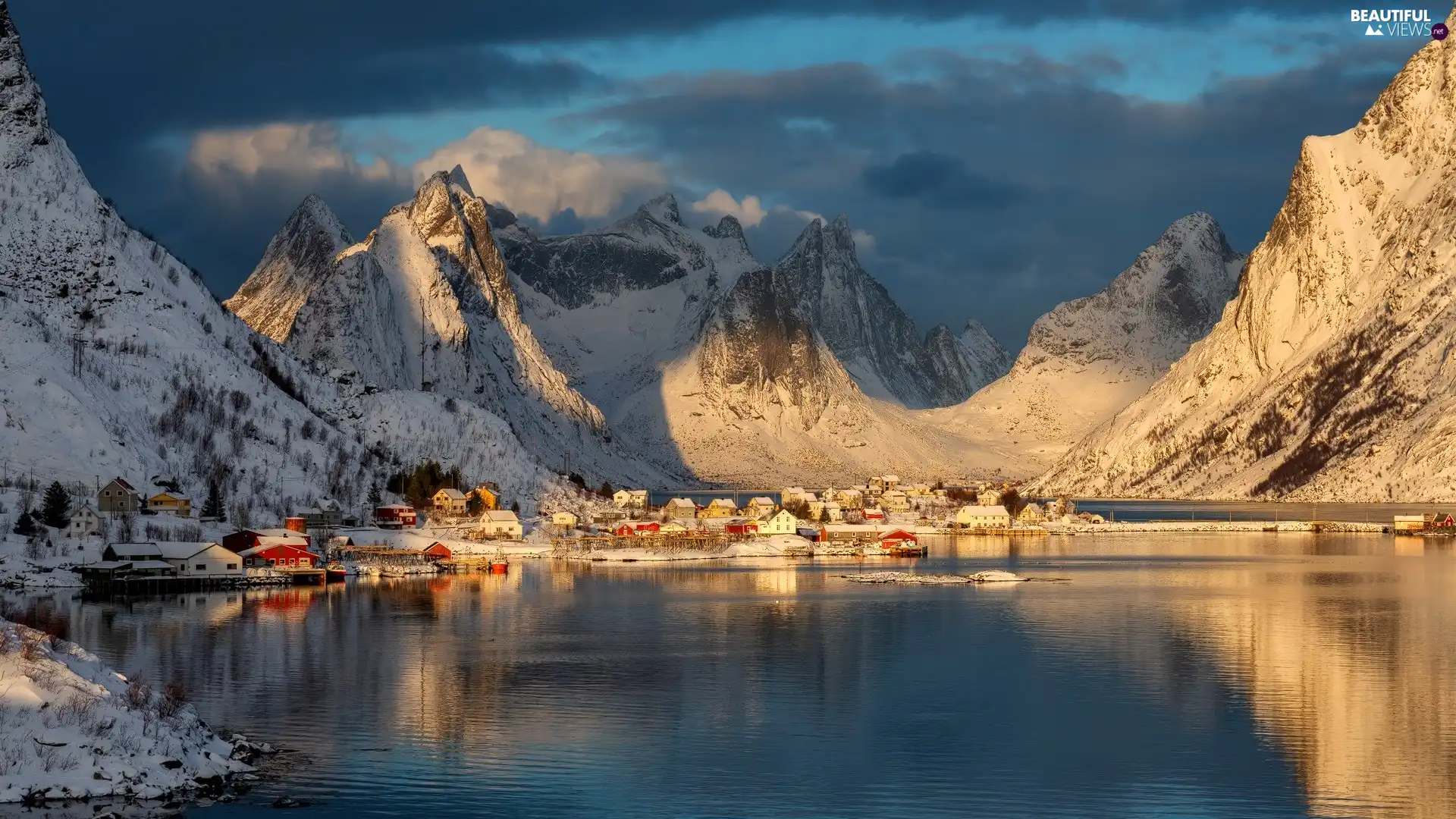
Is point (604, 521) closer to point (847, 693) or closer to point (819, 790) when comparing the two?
point (847, 693)

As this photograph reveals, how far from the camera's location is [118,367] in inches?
6048

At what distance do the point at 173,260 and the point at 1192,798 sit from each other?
506ft

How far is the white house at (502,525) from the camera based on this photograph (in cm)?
16712

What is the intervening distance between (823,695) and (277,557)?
69233 millimetres

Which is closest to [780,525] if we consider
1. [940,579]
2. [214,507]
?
[940,579]

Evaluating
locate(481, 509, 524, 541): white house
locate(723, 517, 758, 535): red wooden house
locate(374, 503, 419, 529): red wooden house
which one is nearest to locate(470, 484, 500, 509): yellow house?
locate(481, 509, 524, 541): white house

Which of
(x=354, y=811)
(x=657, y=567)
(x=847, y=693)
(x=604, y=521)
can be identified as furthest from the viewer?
(x=604, y=521)

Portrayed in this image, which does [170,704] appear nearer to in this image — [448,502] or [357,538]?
[357,538]

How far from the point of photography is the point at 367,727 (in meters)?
59.6

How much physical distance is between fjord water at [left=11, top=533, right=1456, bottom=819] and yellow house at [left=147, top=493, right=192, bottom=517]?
24250 mm

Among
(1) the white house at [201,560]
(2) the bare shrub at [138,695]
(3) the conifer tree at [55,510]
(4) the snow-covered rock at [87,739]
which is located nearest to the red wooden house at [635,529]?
(1) the white house at [201,560]

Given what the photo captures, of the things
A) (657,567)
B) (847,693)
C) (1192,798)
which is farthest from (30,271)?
(1192,798)

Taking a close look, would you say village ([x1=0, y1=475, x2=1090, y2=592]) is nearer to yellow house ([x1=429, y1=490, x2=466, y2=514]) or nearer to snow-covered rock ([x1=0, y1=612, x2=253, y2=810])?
yellow house ([x1=429, y1=490, x2=466, y2=514])

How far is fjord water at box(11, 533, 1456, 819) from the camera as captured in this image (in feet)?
163
